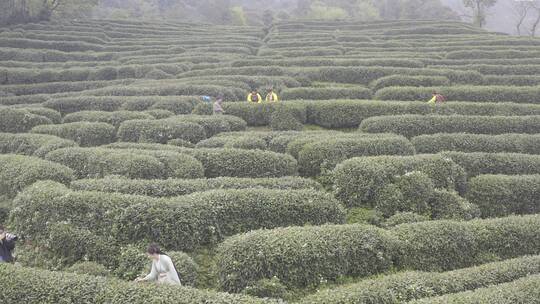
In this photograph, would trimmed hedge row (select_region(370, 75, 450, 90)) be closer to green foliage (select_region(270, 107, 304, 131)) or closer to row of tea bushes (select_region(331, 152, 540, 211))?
green foliage (select_region(270, 107, 304, 131))

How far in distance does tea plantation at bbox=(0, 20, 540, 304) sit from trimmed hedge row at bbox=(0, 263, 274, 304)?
0.03 m

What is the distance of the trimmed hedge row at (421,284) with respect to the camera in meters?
9.76

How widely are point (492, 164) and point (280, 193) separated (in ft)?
31.1

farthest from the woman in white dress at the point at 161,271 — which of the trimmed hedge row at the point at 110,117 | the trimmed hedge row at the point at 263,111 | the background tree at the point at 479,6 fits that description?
the background tree at the point at 479,6

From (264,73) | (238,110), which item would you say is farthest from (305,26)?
(238,110)

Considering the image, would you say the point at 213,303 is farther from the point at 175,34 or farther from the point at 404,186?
the point at 175,34

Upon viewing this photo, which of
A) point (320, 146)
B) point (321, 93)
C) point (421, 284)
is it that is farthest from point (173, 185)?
point (321, 93)

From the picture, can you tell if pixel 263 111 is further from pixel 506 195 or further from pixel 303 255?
pixel 303 255

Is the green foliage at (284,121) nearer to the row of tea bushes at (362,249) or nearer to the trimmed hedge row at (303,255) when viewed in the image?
the row of tea bushes at (362,249)

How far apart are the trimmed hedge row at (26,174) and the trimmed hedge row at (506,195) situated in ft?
47.5

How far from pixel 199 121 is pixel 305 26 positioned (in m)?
48.0

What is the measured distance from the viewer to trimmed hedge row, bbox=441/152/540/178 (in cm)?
1795

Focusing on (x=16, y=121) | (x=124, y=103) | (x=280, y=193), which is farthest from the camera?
(x=124, y=103)

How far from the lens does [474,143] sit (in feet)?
65.5
